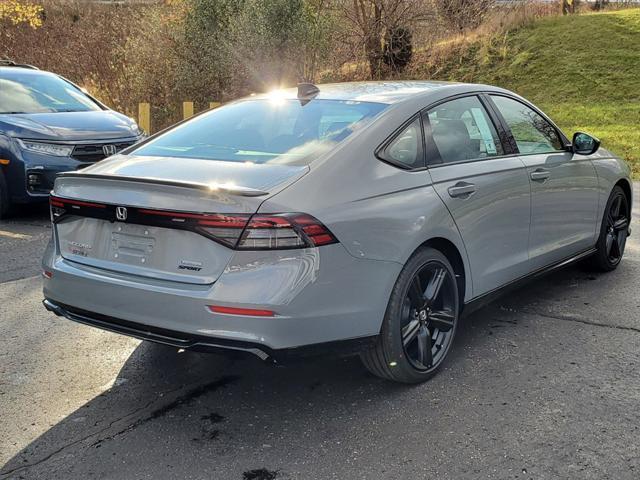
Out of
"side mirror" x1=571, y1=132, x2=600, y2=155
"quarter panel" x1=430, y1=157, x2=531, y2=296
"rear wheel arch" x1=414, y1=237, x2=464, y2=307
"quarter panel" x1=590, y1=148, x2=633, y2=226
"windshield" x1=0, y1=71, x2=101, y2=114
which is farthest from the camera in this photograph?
"windshield" x1=0, y1=71, x2=101, y2=114

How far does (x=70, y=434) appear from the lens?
3.20 meters

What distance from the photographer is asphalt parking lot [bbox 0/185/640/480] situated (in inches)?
115

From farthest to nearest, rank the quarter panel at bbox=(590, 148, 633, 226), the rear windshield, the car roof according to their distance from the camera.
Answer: the quarter panel at bbox=(590, 148, 633, 226) → the car roof → the rear windshield

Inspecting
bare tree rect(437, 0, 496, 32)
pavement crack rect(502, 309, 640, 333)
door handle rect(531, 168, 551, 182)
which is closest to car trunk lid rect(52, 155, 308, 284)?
door handle rect(531, 168, 551, 182)

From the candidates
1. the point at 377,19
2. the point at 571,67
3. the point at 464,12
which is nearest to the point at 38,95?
the point at 377,19

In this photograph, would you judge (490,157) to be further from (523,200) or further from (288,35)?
(288,35)

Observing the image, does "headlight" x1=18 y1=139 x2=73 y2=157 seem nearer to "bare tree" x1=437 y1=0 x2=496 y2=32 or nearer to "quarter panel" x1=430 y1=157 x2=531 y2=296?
"quarter panel" x1=430 y1=157 x2=531 y2=296

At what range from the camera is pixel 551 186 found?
473 centimetres

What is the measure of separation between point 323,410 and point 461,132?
186 cm

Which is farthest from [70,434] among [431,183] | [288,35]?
[288,35]

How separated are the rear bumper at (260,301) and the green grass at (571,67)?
519 inches

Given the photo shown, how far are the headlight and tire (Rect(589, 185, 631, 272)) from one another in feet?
18.2

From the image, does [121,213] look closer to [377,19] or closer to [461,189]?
[461,189]

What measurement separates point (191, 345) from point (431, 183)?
5.01ft
